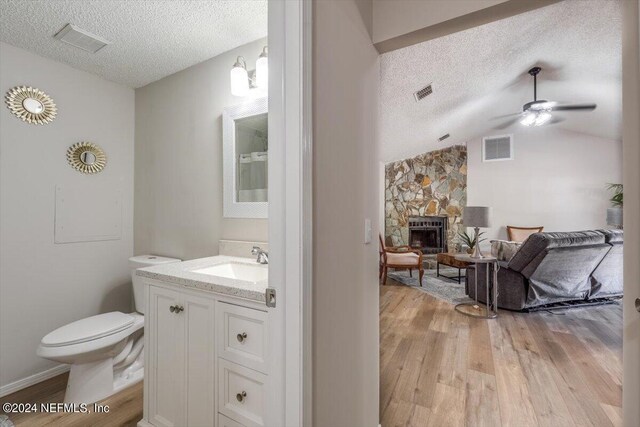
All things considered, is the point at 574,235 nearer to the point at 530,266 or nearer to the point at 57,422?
the point at 530,266

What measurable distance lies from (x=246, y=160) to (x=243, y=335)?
46.7 inches

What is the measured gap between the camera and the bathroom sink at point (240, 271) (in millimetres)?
1681

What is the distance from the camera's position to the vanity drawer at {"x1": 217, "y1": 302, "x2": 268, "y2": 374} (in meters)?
1.12

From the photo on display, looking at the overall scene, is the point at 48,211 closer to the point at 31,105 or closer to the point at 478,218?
the point at 31,105

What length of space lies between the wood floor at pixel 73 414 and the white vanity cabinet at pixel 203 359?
1.08 ft

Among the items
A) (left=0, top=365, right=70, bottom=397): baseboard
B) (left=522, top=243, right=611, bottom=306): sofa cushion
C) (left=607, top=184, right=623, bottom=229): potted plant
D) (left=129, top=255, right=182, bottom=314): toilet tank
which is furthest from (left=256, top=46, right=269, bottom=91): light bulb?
(left=607, top=184, right=623, bottom=229): potted plant

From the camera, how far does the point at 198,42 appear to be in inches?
76.2

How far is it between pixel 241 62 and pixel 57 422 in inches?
91.8

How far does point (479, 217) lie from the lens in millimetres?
3438

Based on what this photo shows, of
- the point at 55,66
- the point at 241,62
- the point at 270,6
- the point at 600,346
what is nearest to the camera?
the point at 270,6

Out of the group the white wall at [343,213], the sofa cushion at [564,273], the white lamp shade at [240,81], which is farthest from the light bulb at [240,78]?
the sofa cushion at [564,273]

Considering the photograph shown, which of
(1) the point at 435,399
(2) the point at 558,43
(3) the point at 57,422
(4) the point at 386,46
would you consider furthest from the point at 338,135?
(2) the point at 558,43

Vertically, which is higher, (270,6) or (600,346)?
(270,6)

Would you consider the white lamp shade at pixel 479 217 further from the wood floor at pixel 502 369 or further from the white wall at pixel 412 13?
the white wall at pixel 412 13
